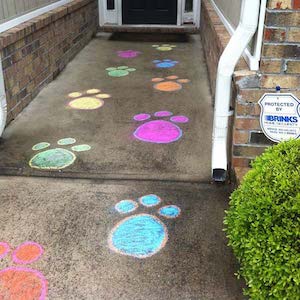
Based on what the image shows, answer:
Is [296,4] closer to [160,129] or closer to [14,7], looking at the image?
[160,129]

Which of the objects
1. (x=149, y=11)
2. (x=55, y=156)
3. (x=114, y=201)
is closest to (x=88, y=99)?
(x=55, y=156)

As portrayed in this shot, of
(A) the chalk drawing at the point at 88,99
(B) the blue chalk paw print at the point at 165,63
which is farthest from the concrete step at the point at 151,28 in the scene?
(A) the chalk drawing at the point at 88,99

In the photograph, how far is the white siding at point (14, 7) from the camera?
4254 mm

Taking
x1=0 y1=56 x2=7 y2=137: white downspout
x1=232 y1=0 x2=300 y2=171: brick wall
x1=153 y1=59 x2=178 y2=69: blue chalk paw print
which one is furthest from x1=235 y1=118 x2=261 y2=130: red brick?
x1=153 y1=59 x2=178 y2=69: blue chalk paw print

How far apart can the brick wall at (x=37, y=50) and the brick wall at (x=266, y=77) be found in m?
2.42

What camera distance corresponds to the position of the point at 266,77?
2.76 metres

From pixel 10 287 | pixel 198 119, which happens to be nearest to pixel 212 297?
pixel 10 287

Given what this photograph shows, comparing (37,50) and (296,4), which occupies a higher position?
(296,4)

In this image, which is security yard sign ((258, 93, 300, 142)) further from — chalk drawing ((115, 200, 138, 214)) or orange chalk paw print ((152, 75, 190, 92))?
orange chalk paw print ((152, 75, 190, 92))

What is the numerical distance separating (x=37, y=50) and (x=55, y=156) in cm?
206

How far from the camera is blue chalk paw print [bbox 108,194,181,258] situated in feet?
8.11

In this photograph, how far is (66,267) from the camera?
2.33 meters

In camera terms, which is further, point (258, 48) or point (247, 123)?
point (247, 123)

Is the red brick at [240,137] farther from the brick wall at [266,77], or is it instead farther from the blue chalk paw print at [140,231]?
the blue chalk paw print at [140,231]
